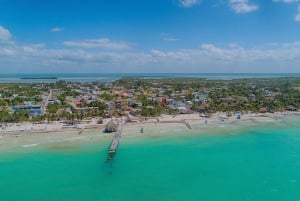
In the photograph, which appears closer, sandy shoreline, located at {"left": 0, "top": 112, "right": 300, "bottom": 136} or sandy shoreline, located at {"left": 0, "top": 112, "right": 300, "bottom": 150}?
sandy shoreline, located at {"left": 0, "top": 112, "right": 300, "bottom": 150}

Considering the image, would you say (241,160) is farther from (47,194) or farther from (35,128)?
(35,128)

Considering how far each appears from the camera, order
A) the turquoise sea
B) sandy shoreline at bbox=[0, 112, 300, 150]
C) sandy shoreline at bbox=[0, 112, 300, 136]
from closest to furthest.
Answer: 1. the turquoise sea
2. sandy shoreline at bbox=[0, 112, 300, 150]
3. sandy shoreline at bbox=[0, 112, 300, 136]

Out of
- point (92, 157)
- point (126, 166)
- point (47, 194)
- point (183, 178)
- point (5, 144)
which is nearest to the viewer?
point (47, 194)

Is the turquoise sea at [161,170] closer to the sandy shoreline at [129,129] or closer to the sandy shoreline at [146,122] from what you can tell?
the sandy shoreline at [129,129]

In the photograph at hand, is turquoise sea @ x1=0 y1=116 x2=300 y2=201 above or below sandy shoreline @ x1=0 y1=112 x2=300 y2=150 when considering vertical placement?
below

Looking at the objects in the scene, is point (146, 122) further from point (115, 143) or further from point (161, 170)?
point (161, 170)

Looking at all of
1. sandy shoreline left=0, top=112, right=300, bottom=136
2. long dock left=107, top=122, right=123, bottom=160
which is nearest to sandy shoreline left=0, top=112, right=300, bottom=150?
sandy shoreline left=0, top=112, right=300, bottom=136

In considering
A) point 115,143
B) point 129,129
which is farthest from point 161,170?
point 129,129

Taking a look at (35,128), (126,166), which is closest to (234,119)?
(126,166)

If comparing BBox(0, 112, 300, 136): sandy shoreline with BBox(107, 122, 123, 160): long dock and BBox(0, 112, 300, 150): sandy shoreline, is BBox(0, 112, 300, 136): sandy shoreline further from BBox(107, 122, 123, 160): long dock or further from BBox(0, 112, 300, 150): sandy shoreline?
BBox(107, 122, 123, 160): long dock
